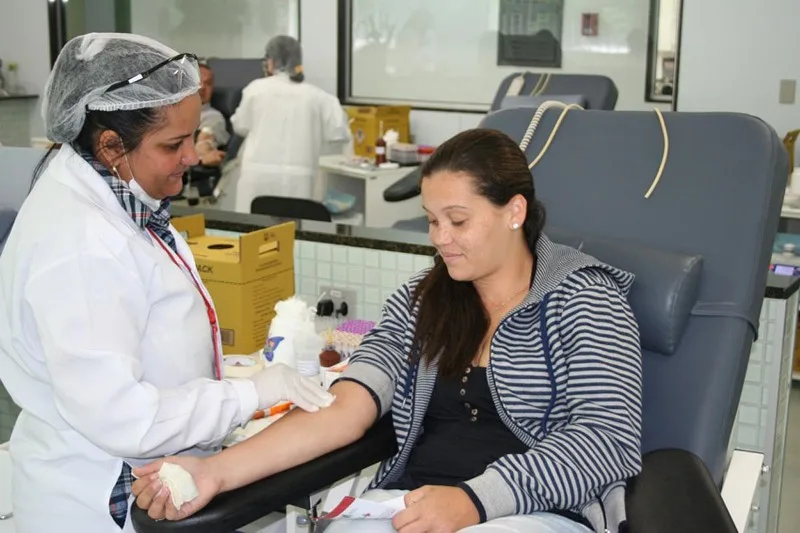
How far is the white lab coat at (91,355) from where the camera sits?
1.40m

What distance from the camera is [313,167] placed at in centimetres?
508

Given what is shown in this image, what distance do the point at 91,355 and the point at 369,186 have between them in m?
3.95

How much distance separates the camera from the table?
5293mm

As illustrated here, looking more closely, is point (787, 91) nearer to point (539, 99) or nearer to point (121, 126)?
point (539, 99)

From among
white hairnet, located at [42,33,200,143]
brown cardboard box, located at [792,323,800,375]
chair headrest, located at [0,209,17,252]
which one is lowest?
brown cardboard box, located at [792,323,800,375]

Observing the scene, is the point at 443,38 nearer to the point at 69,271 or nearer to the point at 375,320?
the point at 375,320

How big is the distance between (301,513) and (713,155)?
40.4 inches

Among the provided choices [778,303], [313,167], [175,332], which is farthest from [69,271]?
[313,167]

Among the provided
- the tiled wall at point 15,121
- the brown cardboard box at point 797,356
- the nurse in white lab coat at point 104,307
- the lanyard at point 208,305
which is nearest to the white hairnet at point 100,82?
the nurse in white lab coat at point 104,307

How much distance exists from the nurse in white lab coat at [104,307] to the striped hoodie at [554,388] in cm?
31

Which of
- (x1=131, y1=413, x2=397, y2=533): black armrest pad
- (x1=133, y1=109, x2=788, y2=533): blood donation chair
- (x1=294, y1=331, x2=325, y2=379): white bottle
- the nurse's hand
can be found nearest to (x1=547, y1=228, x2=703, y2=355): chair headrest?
(x1=133, y1=109, x2=788, y2=533): blood donation chair

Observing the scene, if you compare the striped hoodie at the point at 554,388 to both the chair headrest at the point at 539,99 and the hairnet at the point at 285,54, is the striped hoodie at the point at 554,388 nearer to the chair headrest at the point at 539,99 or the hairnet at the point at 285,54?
the chair headrest at the point at 539,99

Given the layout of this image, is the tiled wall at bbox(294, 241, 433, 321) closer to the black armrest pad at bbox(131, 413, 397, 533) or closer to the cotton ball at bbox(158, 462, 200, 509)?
the black armrest pad at bbox(131, 413, 397, 533)

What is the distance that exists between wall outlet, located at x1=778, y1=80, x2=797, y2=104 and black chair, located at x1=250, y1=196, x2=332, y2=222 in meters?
2.21
